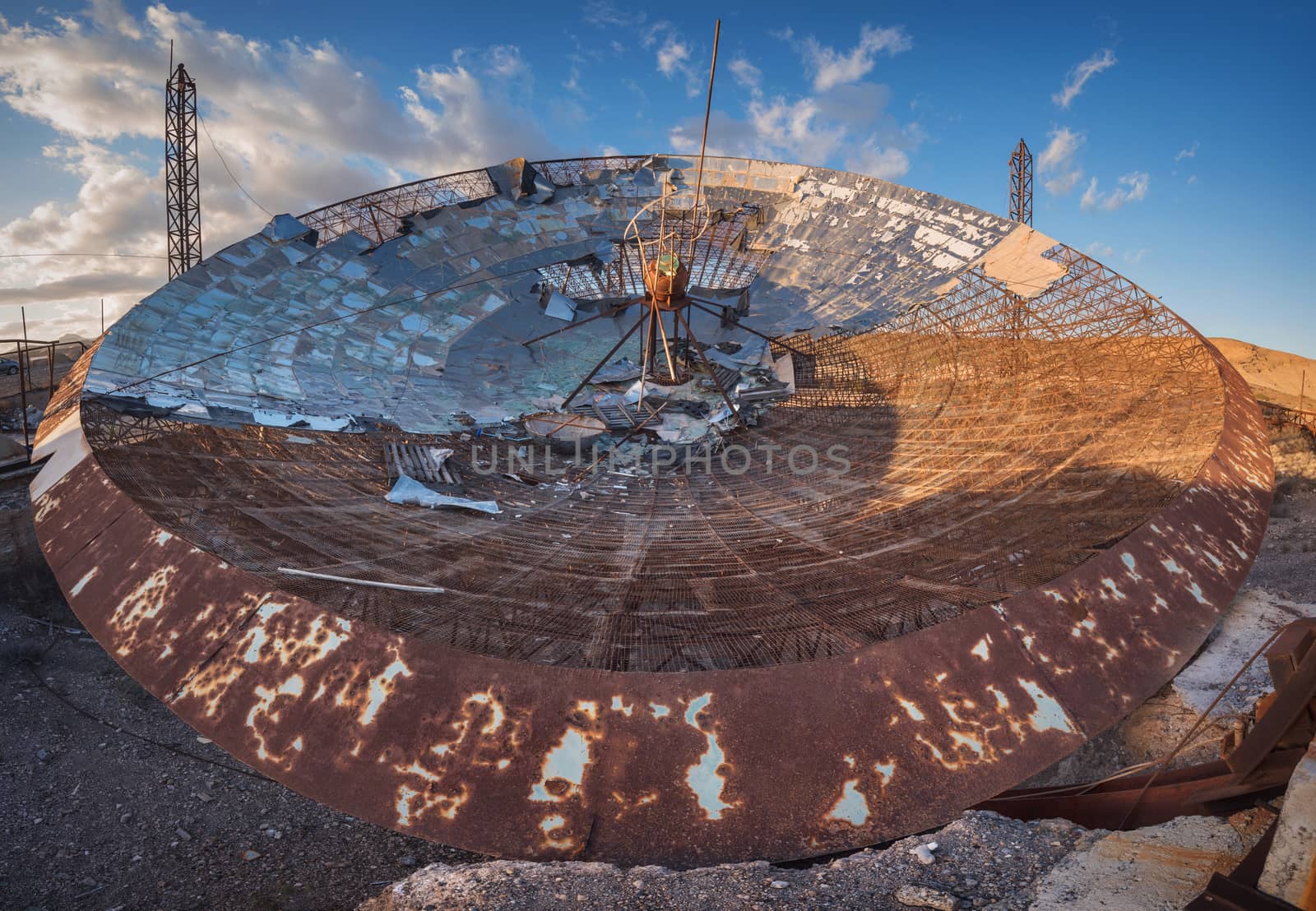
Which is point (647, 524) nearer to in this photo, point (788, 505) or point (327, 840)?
point (788, 505)

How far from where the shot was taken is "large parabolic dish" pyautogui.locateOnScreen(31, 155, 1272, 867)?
11.8 ft

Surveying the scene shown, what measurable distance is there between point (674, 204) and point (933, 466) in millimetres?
9162

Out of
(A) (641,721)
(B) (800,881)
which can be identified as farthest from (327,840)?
(B) (800,881)

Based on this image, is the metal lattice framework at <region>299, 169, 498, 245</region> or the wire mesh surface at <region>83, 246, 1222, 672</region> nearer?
the wire mesh surface at <region>83, 246, 1222, 672</region>

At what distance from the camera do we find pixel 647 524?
732 centimetres

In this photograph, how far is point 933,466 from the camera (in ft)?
26.5

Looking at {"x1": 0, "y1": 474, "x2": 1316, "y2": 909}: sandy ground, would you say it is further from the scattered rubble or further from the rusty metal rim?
the rusty metal rim

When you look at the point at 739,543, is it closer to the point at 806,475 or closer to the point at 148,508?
the point at 806,475

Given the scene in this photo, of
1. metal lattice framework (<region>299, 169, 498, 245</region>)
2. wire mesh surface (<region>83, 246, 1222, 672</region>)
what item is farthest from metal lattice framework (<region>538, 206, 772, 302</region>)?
wire mesh surface (<region>83, 246, 1222, 672</region>)

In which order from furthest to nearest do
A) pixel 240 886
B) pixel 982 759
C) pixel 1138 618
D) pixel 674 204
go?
1. pixel 674 204
2. pixel 240 886
3. pixel 1138 618
4. pixel 982 759

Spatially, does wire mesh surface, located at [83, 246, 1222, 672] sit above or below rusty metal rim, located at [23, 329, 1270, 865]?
above

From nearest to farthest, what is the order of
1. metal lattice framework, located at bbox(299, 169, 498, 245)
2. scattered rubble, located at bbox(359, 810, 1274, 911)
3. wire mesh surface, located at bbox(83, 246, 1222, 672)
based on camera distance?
scattered rubble, located at bbox(359, 810, 1274, 911) → wire mesh surface, located at bbox(83, 246, 1222, 672) → metal lattice framework, located at bbox(299, 169, 498, 245)

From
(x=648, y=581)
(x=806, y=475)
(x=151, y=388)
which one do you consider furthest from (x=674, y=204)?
(x=648, y=581)

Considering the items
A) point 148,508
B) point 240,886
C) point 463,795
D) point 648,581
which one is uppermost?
point 148,508
